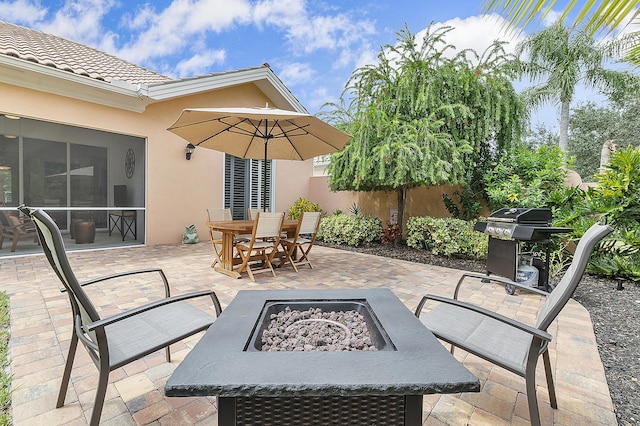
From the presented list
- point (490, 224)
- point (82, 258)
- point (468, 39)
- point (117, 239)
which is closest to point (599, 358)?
point (490, 224)

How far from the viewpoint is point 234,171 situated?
28.5ft

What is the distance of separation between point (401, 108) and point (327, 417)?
655cm

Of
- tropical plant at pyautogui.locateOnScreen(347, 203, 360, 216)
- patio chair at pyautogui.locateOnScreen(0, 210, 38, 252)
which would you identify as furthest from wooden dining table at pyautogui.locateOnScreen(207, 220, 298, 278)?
tropical plant at pyautogui.locateOnScreen(347, 203, 360, 216)

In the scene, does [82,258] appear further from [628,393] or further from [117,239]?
[628,393]

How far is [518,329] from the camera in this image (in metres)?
1.76

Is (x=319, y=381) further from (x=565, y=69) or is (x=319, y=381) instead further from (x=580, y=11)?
(x=565, y=69)

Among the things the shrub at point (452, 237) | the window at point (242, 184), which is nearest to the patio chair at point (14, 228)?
the window at point (242, 184)

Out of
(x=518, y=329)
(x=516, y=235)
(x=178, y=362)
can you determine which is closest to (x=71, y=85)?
(x=178, y=362)

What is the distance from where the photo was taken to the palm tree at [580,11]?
980 millimetres

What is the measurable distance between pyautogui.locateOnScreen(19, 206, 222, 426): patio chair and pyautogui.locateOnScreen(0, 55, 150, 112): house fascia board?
521 centimetres

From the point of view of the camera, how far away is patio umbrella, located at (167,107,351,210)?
4125 mm

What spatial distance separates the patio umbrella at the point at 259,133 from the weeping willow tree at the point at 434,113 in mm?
1263

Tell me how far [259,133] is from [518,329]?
193 inches

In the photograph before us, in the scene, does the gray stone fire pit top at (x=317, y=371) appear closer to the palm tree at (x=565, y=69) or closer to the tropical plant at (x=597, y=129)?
the palm tree at (x=565, y=69)
